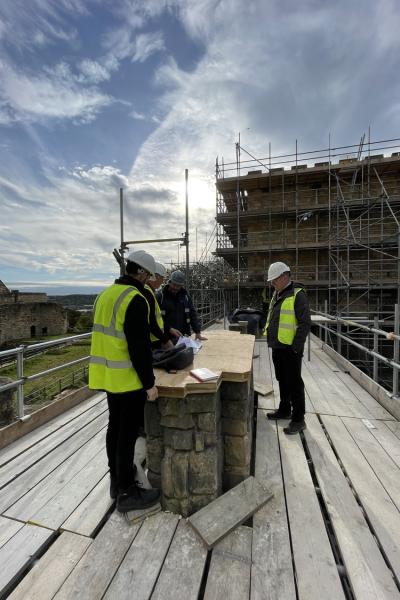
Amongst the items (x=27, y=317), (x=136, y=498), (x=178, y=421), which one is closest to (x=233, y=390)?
(x=178, y=421)

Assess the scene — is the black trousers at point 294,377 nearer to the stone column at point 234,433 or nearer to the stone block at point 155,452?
the stone column at point 234,433

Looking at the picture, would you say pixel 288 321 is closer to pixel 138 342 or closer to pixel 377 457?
pixel 377 457

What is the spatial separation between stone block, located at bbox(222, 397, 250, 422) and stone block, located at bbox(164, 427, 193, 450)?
1.28 ft

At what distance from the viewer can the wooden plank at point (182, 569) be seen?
130 cm

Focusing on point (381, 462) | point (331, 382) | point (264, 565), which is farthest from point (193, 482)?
point (331, 382)

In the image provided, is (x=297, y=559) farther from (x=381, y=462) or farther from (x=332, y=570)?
(x=381, y=462)

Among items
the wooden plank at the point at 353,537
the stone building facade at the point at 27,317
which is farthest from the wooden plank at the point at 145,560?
the stone building facade at the point at 27,317

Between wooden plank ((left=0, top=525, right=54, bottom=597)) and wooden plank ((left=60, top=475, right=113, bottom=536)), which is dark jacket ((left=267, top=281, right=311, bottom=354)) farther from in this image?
wooden plank ((left=0, top=525, right=54, bottom=597))

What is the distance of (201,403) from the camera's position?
1752mm

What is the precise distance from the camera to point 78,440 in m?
2.71

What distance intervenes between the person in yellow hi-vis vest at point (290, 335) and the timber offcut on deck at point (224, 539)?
1.16 ft

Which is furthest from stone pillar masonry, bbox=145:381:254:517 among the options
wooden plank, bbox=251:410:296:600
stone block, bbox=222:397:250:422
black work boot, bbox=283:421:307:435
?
black work boot, bbox=283:421:307:435

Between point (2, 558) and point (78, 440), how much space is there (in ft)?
4.02

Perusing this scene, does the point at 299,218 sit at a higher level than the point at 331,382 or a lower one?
higher
